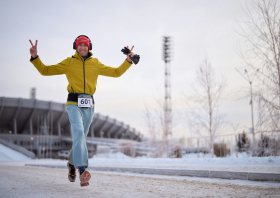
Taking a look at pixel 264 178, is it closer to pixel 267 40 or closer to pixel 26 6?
pixel 267 40

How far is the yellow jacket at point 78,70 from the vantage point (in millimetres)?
4250

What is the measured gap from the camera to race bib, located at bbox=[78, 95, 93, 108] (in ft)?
13.7

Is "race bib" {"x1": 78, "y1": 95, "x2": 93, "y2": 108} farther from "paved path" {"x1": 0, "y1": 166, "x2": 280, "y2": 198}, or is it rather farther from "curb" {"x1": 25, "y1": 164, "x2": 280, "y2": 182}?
"curb" {"x1": 25, "y1": 164, "x2": 280, "y2": 182}

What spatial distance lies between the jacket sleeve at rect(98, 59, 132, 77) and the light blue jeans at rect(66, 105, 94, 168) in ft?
2.37

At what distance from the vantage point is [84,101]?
4.21 meters

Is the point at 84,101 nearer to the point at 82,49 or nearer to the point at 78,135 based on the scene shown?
the point at 78,135

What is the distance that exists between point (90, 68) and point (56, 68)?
1.78 ft

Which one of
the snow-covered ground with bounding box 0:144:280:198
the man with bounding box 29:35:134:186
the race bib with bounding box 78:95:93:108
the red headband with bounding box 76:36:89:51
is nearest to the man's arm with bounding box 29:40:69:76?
the man with bounding box 29:35:134:186

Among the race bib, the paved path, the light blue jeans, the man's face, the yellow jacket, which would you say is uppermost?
the man's face

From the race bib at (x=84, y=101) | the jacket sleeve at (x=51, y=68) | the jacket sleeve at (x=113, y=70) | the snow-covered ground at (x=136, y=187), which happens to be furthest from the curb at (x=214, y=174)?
the jacket sleeve at (x=51, y=68)

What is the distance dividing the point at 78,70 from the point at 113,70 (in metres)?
0.60

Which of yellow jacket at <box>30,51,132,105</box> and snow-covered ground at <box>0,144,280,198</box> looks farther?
yellow jacket at <box>30,51,132,105</box>

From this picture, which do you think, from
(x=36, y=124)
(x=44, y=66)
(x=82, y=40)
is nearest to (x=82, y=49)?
(x=82, y=40)

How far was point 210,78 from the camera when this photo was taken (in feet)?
58.4
